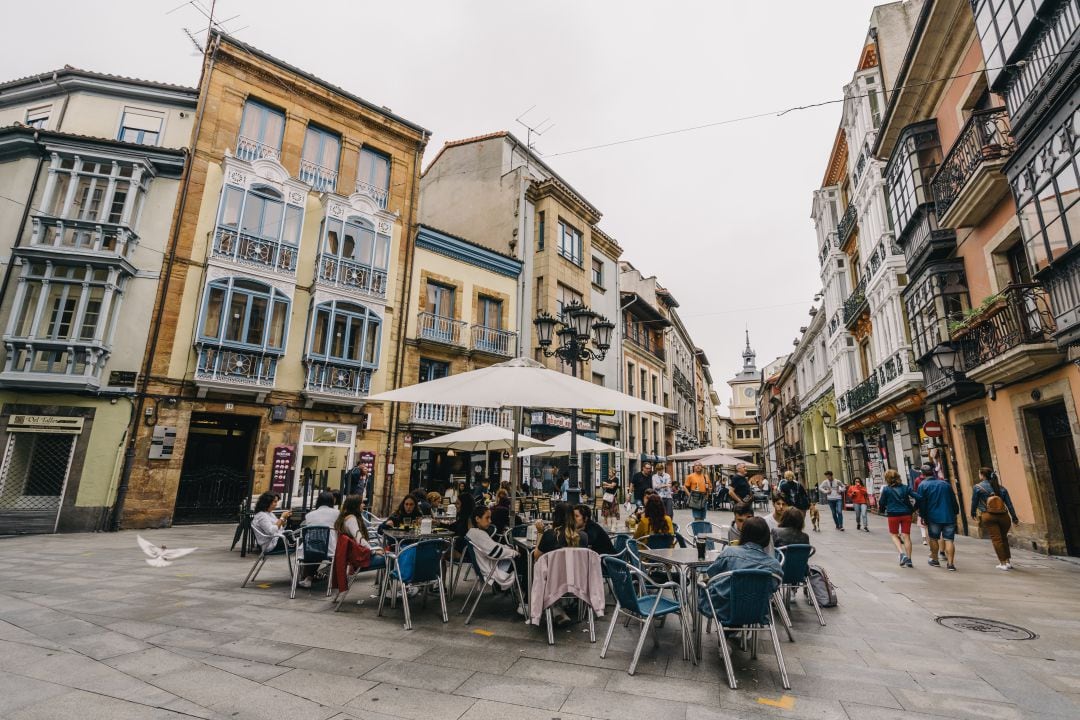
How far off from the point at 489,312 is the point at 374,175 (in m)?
6.82

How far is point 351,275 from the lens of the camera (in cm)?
1681

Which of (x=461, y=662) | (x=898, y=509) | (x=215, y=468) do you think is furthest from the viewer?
(x=215, y=468)

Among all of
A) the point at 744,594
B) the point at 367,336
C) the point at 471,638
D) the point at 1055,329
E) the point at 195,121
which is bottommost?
the point at 471,638

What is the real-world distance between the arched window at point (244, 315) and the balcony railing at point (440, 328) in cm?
460

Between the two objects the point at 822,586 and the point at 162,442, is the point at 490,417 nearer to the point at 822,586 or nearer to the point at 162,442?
the point at 162,442

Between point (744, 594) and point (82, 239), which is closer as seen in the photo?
point (744, 594)

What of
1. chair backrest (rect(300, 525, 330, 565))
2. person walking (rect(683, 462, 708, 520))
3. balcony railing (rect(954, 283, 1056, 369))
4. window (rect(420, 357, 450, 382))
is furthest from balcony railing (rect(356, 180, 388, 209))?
balcony railing (rect(954, 283, 1056, 369))

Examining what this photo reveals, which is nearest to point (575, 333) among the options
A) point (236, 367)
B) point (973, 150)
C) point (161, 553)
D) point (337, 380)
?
point (161, 553)

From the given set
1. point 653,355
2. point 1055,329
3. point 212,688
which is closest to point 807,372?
point 653,355

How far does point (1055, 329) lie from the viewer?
324 inches

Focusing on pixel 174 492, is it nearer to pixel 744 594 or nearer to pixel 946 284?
pixel 744 594

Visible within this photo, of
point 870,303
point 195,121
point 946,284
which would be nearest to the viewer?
point 946,284

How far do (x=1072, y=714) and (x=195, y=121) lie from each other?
20182 mm

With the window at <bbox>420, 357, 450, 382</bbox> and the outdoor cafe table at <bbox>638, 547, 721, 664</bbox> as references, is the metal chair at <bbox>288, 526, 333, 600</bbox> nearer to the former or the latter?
the outdoor cafe table at <bbox>638, 547, 721, 664</bbox>
